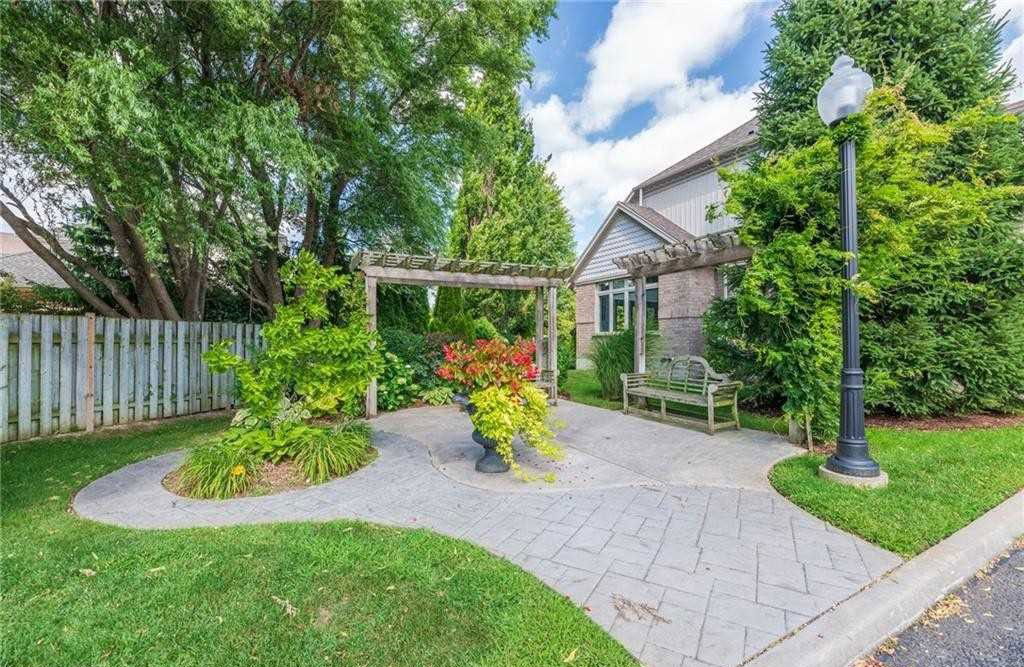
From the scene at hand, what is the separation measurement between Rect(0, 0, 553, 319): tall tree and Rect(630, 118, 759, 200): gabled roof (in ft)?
24.2

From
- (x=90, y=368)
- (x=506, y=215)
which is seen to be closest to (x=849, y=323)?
(x=90, y=368)

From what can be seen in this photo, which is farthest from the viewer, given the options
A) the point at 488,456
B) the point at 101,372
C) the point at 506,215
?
the point at 506,215

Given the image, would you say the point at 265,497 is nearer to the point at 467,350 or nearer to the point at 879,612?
the point at 467,350

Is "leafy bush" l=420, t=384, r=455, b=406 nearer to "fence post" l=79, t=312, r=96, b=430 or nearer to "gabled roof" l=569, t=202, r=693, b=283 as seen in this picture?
"gabled roof" l=569, t=202, r=693, b=283

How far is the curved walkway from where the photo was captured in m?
2.27

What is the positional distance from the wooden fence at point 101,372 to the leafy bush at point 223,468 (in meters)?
2.87

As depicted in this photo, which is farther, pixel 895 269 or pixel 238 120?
pixel 238 120

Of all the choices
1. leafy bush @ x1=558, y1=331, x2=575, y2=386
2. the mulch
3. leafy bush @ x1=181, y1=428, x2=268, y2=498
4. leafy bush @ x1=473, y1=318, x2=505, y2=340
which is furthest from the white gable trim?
leafy bush @ x1=181, y1=428, x2=268, y2=498

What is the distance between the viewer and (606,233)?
46.9 feet

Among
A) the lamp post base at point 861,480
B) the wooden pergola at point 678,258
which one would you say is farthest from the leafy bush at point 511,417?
the wooden pergola at point 678,258

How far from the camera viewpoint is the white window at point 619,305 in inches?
487

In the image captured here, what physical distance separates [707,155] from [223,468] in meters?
14.8

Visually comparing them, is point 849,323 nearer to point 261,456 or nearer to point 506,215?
point 261,456

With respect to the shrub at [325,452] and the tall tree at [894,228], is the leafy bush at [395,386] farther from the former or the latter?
the tall tree at [894,228]
